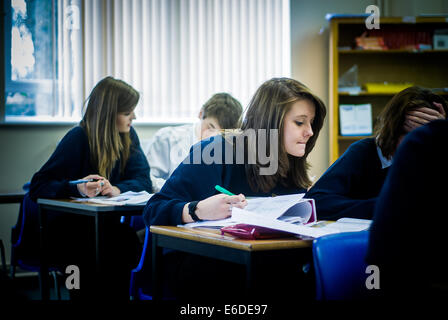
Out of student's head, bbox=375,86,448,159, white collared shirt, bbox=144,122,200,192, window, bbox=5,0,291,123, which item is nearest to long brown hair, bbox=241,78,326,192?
student's head, bbox=375,86,448,159

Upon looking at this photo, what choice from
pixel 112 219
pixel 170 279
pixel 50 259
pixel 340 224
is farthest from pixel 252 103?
pixel 50 259

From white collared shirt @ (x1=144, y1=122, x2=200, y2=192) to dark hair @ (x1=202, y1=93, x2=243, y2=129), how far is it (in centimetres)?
42

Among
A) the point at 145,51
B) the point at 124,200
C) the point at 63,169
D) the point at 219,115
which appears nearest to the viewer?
the point at 124,200

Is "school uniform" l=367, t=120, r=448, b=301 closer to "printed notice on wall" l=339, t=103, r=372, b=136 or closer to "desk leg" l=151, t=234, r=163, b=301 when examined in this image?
"desk leg" l=151, t=234, r=163, b=301

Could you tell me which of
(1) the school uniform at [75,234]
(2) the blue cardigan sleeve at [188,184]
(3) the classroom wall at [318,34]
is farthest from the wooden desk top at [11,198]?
(3) the classroom wall at [318,34]

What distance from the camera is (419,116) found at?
5.91 ft

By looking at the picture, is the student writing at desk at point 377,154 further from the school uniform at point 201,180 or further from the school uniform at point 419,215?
the school uniform at point 419,215

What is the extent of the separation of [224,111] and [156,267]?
175 centimetres

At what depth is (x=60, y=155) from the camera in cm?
249

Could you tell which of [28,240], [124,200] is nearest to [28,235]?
[28,240]

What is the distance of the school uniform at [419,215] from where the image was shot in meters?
0.77

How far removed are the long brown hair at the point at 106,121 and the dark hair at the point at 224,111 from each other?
1.70 ft

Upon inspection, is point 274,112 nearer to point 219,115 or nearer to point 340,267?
point 340,267

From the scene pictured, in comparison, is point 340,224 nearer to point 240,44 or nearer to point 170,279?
point 170,279
